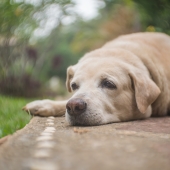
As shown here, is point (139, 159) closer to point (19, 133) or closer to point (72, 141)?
point (72, 141)

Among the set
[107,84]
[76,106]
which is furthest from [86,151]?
[107,84]

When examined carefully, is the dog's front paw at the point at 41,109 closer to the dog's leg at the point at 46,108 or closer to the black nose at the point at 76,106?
the dog's leg at the point at 46,108

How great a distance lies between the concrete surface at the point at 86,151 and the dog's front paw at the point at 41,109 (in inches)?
46.8

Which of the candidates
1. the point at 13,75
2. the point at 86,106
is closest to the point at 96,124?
the point at 86,106

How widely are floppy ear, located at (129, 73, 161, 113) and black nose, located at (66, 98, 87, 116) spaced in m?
0.63

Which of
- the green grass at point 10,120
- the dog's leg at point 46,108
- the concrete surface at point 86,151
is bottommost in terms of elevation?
the green grass at point 10,120

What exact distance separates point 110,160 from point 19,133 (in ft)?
2.83

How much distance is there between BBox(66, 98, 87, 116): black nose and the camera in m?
2.83

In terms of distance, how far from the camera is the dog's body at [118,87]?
2943 mm

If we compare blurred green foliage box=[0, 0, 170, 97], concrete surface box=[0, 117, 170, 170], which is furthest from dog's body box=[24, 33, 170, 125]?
blurred green foliage box=[0, 0, 170, 97]

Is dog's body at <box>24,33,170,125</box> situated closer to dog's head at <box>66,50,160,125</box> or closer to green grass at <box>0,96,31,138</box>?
dog's head at <box>66,50,160,125</box>

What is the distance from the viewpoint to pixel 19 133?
223 centimetres

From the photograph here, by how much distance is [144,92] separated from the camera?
3264 millimetres

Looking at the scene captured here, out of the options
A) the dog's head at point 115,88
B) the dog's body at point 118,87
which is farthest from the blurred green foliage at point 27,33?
the dog's head at point 115,88
